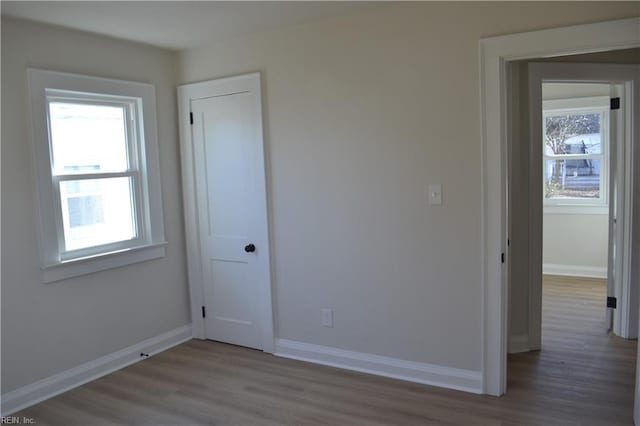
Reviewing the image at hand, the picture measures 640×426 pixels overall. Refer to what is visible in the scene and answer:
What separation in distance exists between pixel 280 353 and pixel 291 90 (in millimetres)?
1977

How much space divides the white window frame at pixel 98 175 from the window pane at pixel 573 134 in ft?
15.7

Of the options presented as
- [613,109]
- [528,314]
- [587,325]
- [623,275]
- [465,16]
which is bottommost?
[587,325]

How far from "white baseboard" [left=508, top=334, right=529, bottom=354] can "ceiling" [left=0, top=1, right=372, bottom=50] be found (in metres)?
2.61

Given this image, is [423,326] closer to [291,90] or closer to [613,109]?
[291,90]

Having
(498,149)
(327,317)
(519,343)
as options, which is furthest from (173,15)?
(519,343)

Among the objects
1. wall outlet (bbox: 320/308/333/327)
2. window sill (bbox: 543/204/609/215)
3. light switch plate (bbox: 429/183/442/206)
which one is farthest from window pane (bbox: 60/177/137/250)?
window sill (bbox: 543/204/609/215)

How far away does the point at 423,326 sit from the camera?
3162mm

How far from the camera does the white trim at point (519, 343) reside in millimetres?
3648

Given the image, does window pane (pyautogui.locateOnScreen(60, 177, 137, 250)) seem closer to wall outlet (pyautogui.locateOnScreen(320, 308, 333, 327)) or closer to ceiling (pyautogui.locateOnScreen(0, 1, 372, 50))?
ceiling (pyautogui.locateOnScreen(0, 1, 372, 50))

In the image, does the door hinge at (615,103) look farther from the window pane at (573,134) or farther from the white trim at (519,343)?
the window pane at (573,134)

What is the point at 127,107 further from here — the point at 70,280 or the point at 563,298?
the point at 563,298

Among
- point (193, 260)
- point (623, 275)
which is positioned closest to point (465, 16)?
point (623, 275)

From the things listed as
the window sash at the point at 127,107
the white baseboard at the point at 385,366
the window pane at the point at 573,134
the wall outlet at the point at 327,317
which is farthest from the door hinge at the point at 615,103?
the window sash at the point at 127,107

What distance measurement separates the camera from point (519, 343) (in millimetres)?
3658
